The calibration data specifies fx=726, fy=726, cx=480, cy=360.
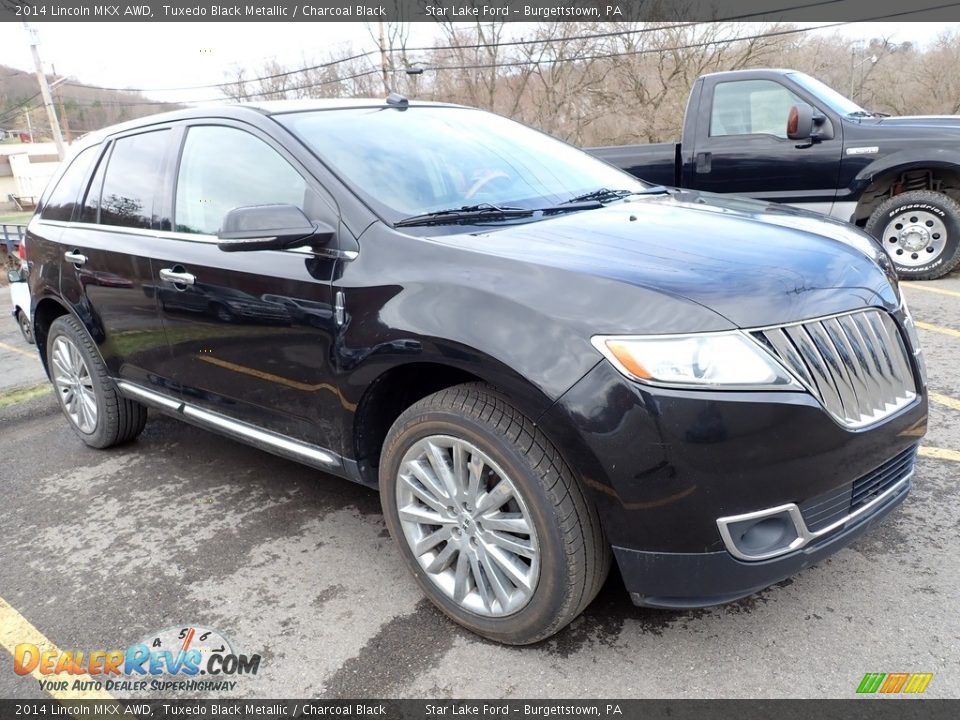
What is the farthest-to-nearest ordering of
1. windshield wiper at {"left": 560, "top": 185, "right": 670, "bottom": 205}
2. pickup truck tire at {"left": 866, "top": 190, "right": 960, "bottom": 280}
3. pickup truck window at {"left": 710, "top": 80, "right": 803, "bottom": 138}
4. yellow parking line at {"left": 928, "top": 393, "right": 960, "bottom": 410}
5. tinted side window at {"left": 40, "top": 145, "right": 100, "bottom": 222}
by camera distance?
pickup truck window at {"left": 710, "top": 80, "right": 803, "bottom": 138}, pickup truck tire at {"left": 866, "top": 190, "right": 960, "bottom": 280}, tinted side window at {"left": 40, "top": 145, "right": 100, "bottom": 222}, yellow parking line at {"left": 928, "top": 393, "right": 960, "bottom": 410}, windshield wiper at {"left": 560, "top": 185, "right": 670, "bottom": 205}

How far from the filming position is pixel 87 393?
4.28 metres

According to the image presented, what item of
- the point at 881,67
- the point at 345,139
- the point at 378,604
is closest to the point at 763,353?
the point at 378,604

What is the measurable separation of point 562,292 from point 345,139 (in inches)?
53.6

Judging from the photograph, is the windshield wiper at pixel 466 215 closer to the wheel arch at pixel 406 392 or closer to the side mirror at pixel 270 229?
the side mirror at pixel 270 229

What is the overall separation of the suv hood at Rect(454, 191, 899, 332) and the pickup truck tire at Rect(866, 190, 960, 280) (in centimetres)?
452

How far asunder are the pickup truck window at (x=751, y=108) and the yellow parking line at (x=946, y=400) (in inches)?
142

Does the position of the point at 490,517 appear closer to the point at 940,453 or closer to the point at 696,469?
the point at 696,469

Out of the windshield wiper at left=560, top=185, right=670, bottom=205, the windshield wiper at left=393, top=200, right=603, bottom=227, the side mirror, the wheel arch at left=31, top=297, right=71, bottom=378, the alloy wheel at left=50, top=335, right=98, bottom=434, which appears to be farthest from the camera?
the wheel arch at left=31, top=297, right=71, bottom=378

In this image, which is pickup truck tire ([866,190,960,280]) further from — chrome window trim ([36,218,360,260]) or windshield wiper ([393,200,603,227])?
chrome window trim ([36,218,360,260])

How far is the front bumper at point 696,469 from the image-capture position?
190 cm

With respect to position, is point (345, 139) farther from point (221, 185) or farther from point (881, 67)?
point (881, 67)

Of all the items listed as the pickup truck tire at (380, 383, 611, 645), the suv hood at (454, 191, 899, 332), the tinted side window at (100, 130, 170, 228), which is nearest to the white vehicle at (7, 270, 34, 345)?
the tinted side window at (100, 130, 170, 228)

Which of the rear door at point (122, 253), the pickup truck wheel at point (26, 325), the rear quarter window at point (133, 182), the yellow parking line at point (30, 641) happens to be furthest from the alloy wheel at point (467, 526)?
the pickup truck wheel at point (26, 325)

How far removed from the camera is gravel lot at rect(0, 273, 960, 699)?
2.23 meters
